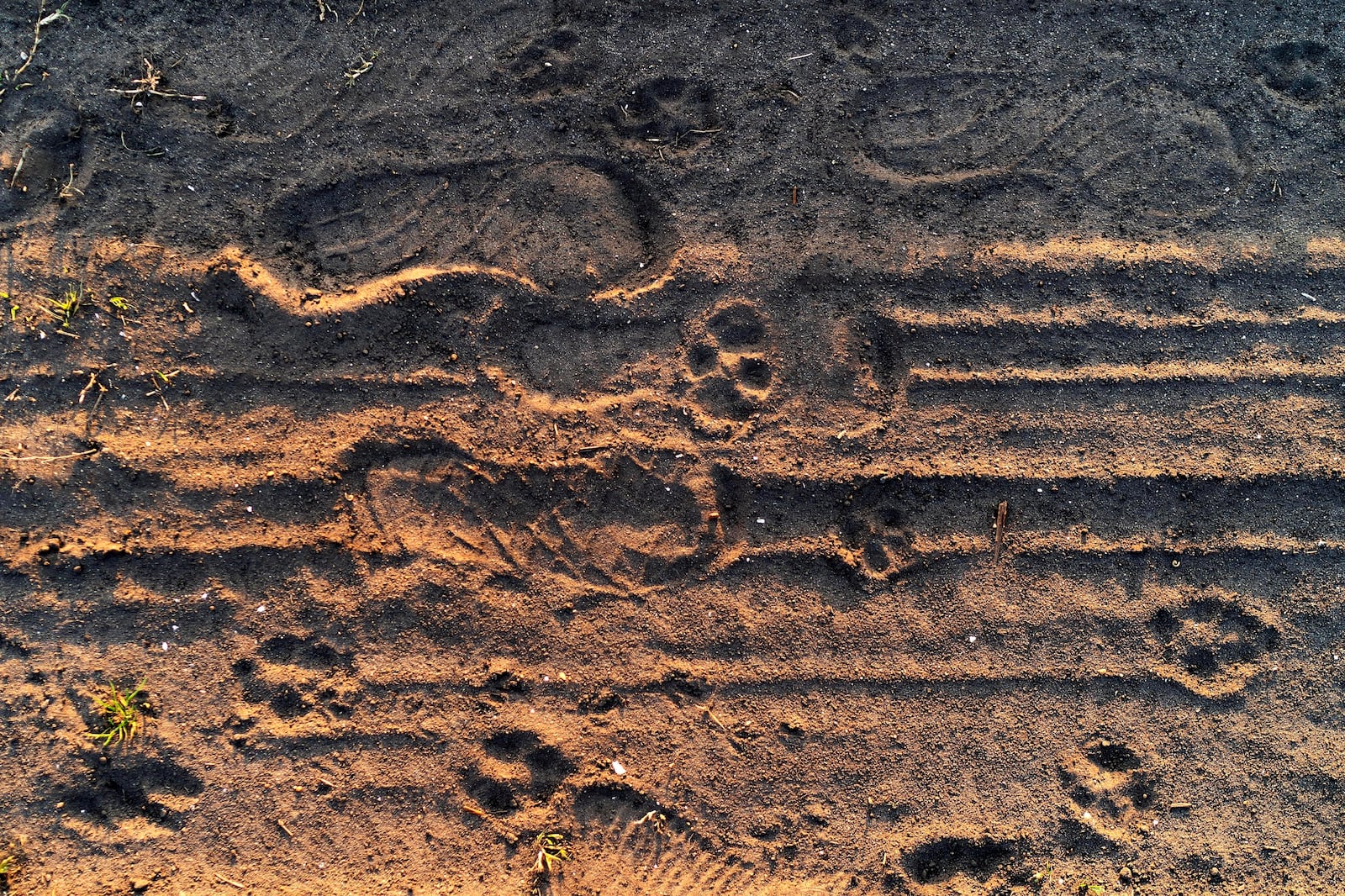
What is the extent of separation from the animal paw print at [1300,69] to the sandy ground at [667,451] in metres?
0.16

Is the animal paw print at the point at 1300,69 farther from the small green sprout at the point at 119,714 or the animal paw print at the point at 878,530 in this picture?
the small green sprout at the point at 119,714

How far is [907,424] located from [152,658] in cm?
342

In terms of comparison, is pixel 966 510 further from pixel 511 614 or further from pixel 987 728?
pixel 511 614

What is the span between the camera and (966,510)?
3.32 m

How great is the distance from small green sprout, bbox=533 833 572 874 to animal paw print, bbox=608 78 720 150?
3.10 m

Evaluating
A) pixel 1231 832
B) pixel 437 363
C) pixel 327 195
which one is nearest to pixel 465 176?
pixel 327 195

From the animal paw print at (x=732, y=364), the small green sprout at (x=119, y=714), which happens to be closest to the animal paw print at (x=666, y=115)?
the animal paw print at (x=732, y=364)

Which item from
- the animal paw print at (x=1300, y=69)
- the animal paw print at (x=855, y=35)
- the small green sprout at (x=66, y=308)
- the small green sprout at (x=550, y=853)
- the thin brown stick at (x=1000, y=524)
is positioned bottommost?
the small green sprout at (x=550, y=853)

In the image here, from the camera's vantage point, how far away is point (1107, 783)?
3.30m

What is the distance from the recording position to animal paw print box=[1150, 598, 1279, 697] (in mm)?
3332

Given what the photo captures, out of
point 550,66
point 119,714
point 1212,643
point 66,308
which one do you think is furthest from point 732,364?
point 119,714

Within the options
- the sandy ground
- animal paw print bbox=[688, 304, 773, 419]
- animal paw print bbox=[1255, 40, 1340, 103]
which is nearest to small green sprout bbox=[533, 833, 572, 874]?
the sandy ground

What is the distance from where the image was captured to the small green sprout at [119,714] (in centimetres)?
311

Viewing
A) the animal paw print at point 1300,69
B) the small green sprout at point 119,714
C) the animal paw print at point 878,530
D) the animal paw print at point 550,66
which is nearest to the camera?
the small green sprout at point 119,714
